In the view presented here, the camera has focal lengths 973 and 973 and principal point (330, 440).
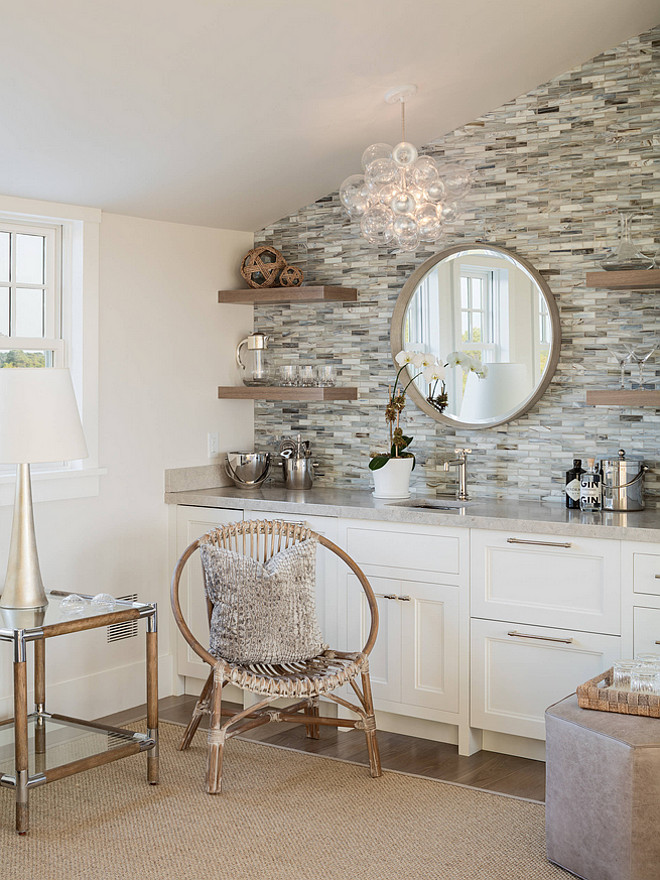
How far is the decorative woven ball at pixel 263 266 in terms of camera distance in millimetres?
4469

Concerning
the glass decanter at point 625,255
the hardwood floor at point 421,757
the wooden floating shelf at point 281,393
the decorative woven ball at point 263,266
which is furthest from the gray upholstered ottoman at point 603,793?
the decorative woven ball at point 263,266

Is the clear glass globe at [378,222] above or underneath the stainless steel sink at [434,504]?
above

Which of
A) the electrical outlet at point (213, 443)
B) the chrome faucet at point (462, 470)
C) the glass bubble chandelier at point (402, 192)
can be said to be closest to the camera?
the glass bubble chandelier at point (402, 192)

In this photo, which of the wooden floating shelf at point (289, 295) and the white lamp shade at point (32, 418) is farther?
the wooden floating shelf at point (289, 295)

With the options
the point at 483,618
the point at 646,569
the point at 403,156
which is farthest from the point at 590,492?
the point at 403,156

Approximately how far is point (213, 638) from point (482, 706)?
1.00 metres

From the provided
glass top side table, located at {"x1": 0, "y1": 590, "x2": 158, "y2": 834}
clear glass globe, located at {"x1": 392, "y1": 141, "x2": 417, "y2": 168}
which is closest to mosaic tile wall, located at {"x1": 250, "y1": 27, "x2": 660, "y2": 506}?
clear glass globe, located at {"x1": 392, "y1": 141, "x2": 417, "y2": 168}

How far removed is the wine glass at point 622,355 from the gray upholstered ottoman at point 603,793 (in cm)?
147

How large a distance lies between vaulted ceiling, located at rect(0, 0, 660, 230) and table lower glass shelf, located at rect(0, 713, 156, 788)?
6.49 feet

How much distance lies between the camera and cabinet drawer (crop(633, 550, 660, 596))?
10.3 feet

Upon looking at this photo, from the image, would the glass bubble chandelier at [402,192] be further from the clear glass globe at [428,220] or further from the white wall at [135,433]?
the white wall at [135,433]

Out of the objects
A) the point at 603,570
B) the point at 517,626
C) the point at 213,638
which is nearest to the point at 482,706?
the point at 517,626

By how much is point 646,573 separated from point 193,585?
77.1 inches

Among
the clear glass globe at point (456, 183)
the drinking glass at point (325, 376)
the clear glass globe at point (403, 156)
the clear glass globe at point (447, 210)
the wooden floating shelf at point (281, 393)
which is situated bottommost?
the wooden floating shelf at point (281, 393)
